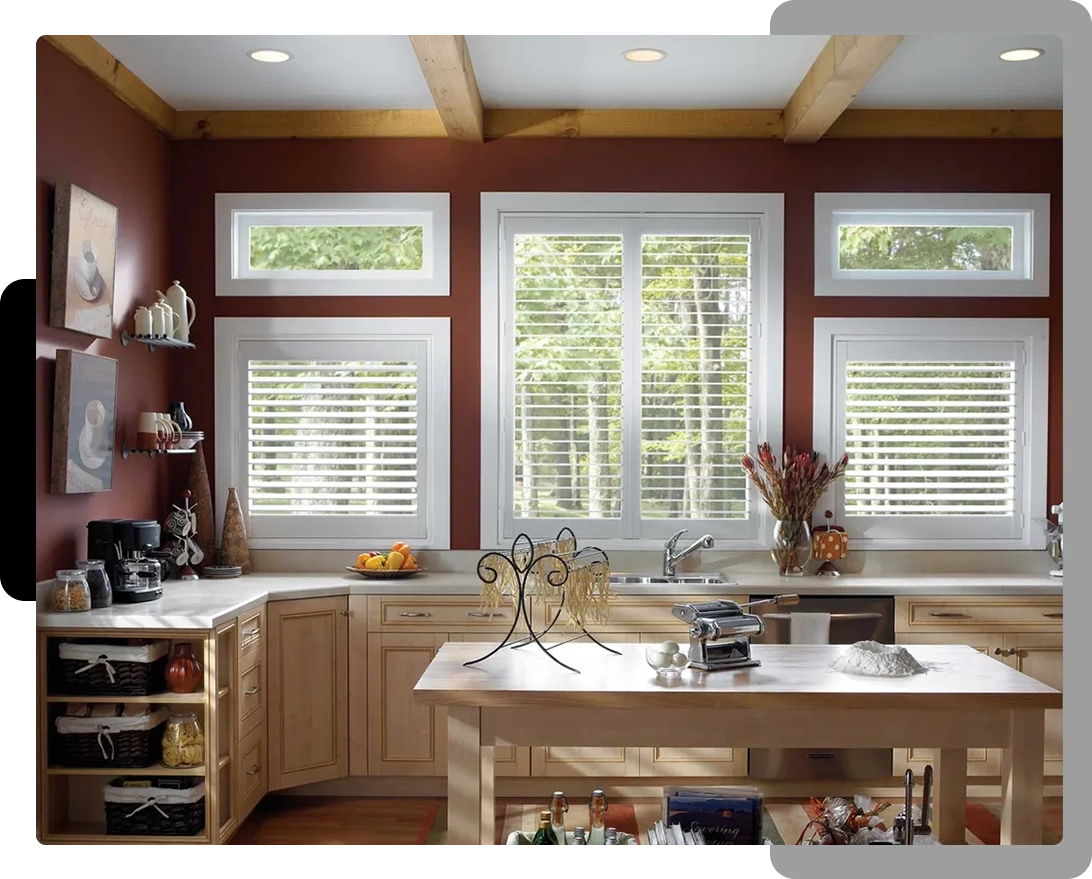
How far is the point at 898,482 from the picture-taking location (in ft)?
16.4

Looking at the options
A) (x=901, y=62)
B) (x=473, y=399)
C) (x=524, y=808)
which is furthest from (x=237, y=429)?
(x=901, y=62)

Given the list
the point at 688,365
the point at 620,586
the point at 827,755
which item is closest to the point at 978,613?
the point at 827,755

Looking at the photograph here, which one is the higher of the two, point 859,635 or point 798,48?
point 798,48

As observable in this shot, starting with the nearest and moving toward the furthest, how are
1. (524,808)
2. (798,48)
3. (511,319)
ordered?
(798,48) < (524,808) < (511,319)

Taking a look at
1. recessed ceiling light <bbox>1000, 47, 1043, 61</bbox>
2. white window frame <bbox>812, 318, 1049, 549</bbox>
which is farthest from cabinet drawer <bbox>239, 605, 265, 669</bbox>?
recessed ceiling light <bbox>1000, 47, 1043, 61</bbox>

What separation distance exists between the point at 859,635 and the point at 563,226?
222cm

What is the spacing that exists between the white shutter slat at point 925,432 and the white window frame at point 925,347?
0.05 m

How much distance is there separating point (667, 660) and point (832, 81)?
7.66 feet

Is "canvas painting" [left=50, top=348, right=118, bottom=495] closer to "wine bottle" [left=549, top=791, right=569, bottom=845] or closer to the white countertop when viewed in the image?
the white countertop

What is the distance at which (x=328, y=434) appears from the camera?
498cm

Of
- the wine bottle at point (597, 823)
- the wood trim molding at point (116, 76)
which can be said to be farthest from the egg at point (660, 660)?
the wood trim molding at point (116, 76)

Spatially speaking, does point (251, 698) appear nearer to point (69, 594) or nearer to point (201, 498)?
point (69, 594)

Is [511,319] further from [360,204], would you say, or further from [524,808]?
[524,808]

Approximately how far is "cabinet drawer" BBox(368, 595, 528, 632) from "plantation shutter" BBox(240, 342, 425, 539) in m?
0.55
